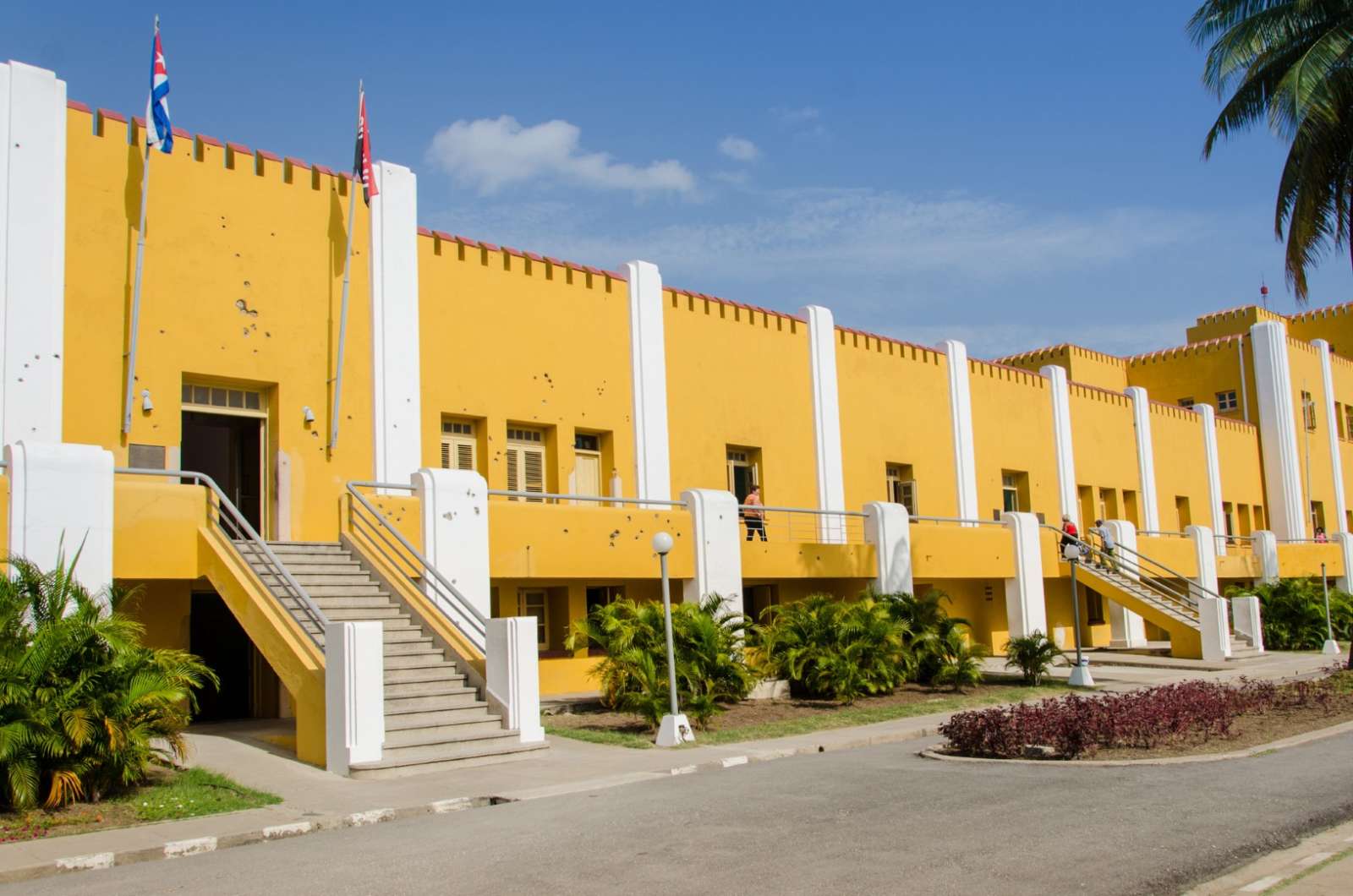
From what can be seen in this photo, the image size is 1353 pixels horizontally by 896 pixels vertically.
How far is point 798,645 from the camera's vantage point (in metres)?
20.7

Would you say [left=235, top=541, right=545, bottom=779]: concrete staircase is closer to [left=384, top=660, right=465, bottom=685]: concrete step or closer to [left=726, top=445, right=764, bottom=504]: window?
[left=384, top=660, right=465, bottom=685]: concrete step

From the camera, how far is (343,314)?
Answer: 783 inches

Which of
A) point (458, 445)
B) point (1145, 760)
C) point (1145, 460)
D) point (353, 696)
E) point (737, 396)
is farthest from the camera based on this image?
point (1145, 460)

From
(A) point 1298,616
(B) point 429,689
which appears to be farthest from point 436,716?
(A) point 1298,616

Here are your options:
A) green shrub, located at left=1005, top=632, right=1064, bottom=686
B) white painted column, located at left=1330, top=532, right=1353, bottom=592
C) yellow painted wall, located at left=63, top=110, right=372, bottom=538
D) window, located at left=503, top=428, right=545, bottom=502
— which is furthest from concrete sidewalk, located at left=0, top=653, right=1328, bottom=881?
white painted column, located at left=1330, top=532, right=1353, bottom=592

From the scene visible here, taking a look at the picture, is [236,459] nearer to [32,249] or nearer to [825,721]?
[32,249]

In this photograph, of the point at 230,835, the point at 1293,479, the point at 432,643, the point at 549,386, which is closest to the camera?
the point at 230,835

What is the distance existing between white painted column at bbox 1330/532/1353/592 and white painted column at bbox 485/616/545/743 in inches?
1461

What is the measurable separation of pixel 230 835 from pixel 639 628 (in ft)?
25.9

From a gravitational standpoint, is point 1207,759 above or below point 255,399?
below

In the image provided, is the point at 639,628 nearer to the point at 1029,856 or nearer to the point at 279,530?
the point at 279,530

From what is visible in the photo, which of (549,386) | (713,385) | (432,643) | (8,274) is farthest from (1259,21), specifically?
(8,274)

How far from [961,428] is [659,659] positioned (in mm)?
18052

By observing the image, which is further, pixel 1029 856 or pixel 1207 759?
pixel 1207 759
